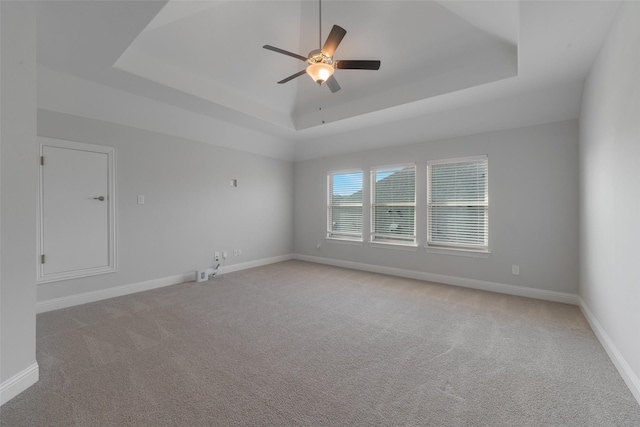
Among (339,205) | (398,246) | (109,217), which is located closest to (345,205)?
(339,205)

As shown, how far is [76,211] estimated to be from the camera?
3346mm

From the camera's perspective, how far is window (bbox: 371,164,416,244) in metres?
4.84

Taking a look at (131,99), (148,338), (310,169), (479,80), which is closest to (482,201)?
(479,80)

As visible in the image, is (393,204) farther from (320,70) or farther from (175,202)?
(175,202)

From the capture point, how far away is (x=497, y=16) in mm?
2488

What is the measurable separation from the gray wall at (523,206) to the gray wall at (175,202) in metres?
3.05

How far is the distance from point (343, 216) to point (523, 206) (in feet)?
10.4

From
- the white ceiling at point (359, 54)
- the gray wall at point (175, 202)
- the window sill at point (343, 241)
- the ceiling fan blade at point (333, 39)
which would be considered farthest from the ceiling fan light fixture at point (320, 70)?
the window sill at point (343, 241)

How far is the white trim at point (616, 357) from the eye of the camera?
1.74 m

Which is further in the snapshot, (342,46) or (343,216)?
(343,216)

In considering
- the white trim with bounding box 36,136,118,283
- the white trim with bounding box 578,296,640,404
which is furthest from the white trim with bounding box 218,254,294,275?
the white trim with bounding box 578,296,640,404

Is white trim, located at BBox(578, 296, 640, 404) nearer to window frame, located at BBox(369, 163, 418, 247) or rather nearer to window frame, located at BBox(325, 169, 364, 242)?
window frame, located at BBox(369, 163, 418, 247)

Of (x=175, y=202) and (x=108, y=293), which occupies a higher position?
(x=175, y=202)

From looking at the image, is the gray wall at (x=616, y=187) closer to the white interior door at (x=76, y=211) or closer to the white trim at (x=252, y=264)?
the white trim at (x=252, y=264)
